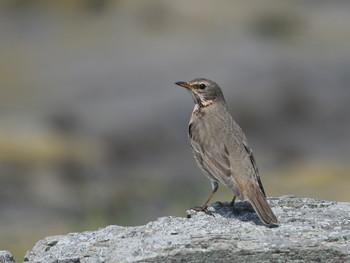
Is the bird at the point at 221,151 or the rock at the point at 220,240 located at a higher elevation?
the bird at the point at 221,151

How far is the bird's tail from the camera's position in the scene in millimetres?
8219

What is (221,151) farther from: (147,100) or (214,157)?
(147,100)

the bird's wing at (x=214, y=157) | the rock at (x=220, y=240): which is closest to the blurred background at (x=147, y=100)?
the bird's wing at (x=214, y=157)

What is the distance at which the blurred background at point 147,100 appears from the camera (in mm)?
18391

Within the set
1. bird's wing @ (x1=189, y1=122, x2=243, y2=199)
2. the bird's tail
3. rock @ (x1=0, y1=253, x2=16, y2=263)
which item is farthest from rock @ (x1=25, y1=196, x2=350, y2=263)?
bird's wing @ (x1=189, y1=122, x2=243, y2=199)

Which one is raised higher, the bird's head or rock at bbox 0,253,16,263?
the bird's head

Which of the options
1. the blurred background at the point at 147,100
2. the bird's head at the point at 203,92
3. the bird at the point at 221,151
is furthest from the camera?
the blurred background at the point at 147,100

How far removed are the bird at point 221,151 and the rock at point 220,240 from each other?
0.19m

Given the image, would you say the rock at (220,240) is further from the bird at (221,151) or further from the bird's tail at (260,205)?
the bird at (221,151)

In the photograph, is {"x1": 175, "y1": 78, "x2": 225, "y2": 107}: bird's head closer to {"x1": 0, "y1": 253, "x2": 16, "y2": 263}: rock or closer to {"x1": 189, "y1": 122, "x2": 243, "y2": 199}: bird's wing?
{"x1": 189, "y1": 122, "x2": 243, "y2": 199}: bird's wing

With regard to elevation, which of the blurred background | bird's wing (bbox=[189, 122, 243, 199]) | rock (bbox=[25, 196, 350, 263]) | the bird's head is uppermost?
the blurred background

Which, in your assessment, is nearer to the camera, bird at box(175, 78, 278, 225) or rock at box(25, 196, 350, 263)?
rock at box(25, 196, 350, 263)

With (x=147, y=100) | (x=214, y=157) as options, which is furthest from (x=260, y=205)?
(x=147, y=100)

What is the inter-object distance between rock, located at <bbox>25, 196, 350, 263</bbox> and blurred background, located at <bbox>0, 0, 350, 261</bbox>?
3.66 meters
